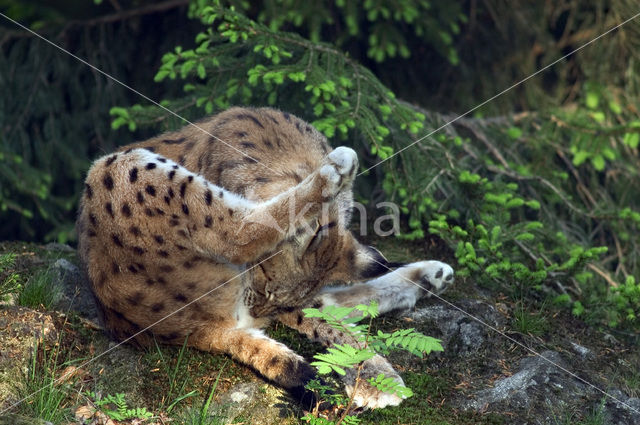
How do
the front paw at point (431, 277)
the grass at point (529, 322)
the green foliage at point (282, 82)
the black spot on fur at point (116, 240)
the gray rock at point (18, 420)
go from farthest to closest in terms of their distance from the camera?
1. the green foliage at point (282, 82)
2. the front paw at point (431, 277)
3. the grass at point (529, 322)
4. the black spot on fur at point (116, 240)
5. the gray rock at point (18, 420)

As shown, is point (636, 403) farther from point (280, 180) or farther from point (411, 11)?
point (411, 11)

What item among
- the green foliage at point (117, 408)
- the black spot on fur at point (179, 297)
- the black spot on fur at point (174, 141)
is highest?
the black spot on fur at point (174, 141)

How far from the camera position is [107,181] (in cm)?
449

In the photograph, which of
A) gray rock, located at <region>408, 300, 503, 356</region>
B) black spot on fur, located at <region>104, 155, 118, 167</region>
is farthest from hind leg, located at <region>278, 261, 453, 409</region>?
black spot on fur, located at <region>104, 155, 118, 167</region>

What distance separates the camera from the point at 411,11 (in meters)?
6.30

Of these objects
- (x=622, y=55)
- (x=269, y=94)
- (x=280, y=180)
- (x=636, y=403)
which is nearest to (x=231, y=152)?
(x=280, y=180)

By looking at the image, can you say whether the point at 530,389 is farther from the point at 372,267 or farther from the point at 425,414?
the point at 372,267

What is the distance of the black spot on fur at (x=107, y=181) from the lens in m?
4.46

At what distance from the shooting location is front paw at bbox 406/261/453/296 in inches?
200

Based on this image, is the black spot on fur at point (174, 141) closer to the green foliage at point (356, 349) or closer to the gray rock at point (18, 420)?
the green foliage at point (356, 349)

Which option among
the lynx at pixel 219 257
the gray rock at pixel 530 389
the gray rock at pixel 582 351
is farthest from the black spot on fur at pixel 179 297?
the gray rock at pixel 582 351

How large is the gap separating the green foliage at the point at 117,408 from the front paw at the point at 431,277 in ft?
6.80

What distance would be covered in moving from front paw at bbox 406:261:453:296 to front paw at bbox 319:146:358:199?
105 cm

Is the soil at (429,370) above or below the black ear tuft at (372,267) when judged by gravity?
below
